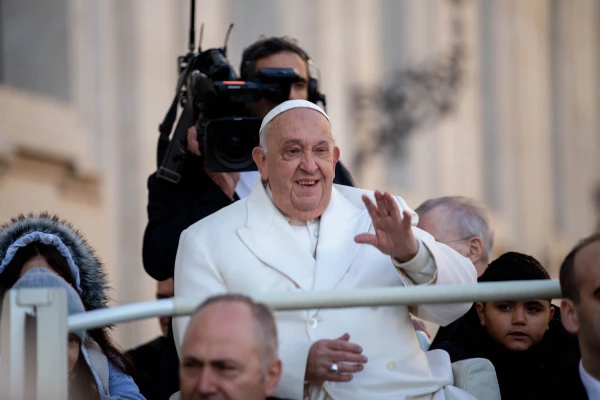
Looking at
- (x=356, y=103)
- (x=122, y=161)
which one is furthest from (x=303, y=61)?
(x=356, y=103)

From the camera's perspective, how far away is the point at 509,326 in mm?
5711

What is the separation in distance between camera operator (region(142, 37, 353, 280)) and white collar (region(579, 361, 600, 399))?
6.78ft

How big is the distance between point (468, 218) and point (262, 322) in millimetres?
2281

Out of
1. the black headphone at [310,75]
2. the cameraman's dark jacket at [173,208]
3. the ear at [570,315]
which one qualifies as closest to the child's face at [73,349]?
the cameraman's dark jacket at [173,208]

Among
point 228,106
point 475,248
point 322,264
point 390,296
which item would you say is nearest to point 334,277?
point 322,264

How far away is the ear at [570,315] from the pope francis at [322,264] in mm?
614

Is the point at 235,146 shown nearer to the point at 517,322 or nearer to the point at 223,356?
the point at 517,322

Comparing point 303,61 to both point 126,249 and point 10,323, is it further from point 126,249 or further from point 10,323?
point 126,249

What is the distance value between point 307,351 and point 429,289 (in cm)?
60

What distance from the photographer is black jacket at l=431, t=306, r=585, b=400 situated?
549 centimetres

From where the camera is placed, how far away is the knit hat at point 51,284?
15.5ft

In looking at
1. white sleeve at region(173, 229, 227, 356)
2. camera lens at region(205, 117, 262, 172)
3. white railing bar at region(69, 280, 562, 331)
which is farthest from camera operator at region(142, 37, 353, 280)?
white railing bar at region(69, 280, 562, 331)

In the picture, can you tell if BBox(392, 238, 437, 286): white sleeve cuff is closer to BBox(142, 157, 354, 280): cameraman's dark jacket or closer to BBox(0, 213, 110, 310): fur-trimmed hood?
BBox(0, 213, 110, 310): fur-trimmed hood

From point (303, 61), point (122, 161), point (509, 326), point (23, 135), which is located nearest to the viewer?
point (509, 326)
